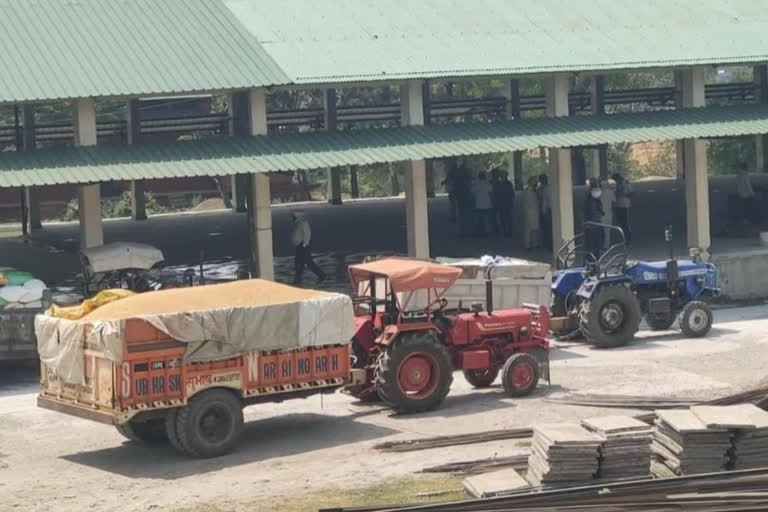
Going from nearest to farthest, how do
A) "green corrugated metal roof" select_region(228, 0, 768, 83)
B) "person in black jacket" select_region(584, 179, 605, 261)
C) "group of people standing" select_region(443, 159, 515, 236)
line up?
1. "green corrugated metal roof" select_region(228, 0, 768, 83)
2. "person in black jacket" select_region(584, 179, 605, 261)
3. "group of people standing" select_region(443, 159, 515, 236)

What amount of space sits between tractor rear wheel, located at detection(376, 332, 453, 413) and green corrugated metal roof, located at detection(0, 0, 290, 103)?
8853 millimetres

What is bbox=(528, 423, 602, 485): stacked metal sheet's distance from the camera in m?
15.9

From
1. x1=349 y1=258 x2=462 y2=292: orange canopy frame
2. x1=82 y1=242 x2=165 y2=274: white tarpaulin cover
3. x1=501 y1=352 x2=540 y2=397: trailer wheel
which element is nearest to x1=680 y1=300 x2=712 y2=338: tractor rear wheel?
x1=501 y1=352 x2=540 y2=397: trailer wheel

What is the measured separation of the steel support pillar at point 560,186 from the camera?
30.2m

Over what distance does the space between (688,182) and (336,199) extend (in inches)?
672

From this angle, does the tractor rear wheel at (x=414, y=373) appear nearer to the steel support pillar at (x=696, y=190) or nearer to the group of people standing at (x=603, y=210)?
the group of people standing at (x=603, y=210)

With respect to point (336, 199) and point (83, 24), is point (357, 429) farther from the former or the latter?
point (336, 199)

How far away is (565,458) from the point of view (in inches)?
626

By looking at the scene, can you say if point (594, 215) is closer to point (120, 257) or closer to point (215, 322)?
point (120, 257)

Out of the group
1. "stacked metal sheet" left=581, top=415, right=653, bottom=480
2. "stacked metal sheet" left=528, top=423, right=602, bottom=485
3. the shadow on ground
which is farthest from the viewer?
the shadow on ground

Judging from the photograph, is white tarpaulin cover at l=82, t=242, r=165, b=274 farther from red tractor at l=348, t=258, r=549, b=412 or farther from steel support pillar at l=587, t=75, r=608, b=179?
steel support pillar at l=587, t=75, r=608, b=179

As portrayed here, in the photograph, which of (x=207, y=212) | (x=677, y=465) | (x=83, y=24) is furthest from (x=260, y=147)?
(x=207, y=212)

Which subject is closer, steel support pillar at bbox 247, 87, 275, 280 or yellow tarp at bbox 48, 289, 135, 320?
yellow tarp at bbox 48, 289, 135, 320

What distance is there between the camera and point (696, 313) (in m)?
26.1
